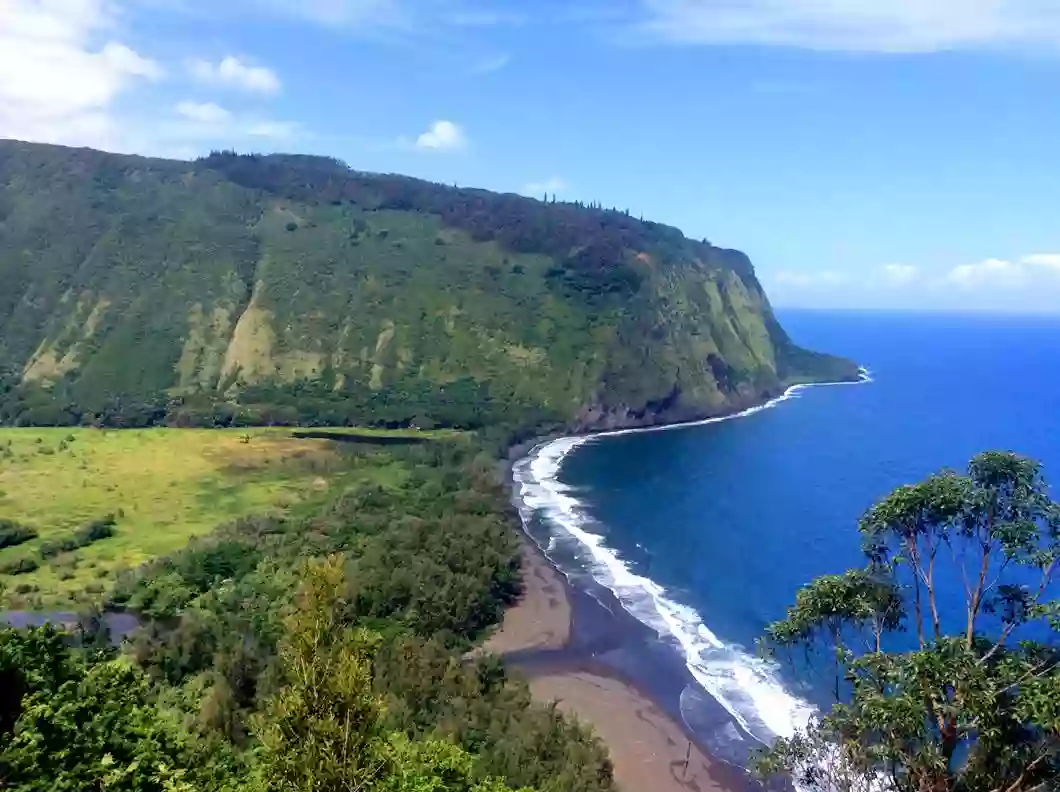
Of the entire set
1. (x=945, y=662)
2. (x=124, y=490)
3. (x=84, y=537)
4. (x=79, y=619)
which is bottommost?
(x=79, y=619)

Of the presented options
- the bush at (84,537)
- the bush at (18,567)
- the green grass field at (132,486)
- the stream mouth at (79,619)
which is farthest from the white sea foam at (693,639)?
the bush at (18,567)

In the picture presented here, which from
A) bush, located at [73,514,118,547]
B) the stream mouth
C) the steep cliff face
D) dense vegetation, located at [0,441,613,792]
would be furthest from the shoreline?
the steep cliff face

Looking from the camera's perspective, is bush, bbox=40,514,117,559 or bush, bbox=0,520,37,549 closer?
bush, bbox=40,514,117,559

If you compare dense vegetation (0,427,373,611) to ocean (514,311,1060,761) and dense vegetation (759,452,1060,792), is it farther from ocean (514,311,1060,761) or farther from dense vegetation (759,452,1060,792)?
dense vegetation (759,452,1060,792)

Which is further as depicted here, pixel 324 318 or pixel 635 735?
pixel 324 318

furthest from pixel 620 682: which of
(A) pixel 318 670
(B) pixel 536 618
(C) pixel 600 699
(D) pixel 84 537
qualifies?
(D) pixel 84 537

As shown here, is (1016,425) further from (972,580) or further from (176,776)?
(176,776)

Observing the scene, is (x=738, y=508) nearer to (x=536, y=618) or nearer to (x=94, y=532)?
(x=536, y=618)
